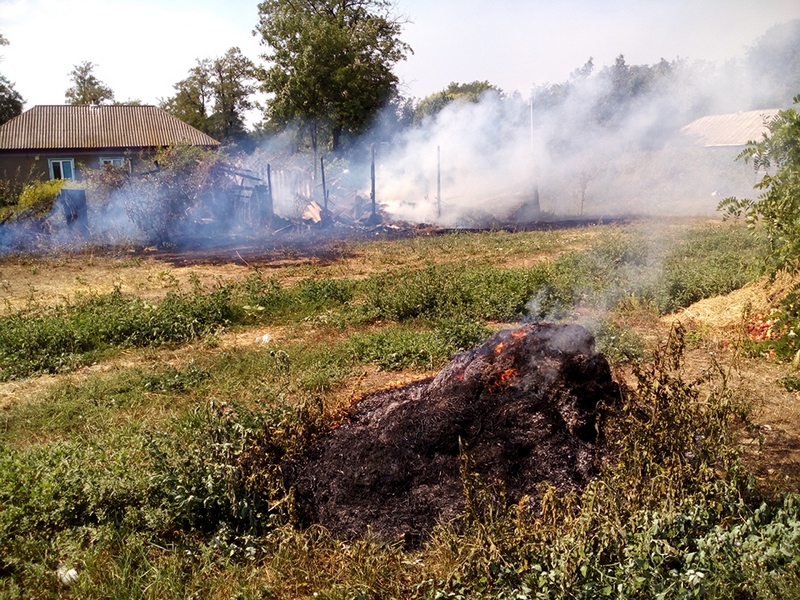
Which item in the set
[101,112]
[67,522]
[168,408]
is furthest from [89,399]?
[101,112]

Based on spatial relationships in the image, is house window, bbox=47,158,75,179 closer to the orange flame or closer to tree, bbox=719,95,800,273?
tree, bbox=719,95,800,273

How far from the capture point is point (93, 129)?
28484 millimetres

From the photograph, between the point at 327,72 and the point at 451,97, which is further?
the point at 451,97

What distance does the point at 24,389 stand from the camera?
6.02 m

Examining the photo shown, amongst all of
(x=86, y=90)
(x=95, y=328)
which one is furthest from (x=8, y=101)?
(x=95, y=328)

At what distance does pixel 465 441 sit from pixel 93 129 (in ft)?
99.0

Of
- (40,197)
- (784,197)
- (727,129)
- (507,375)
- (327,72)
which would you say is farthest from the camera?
(727,129)

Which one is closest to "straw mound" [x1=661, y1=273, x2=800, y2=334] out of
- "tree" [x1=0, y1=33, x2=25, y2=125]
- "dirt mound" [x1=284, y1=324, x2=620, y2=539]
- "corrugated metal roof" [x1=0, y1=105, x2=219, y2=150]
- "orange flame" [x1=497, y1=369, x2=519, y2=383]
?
"dirt mound" [x1=284, y1=324, x2=620, y2=539]

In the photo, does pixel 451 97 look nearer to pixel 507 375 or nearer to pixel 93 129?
pixel 93 129

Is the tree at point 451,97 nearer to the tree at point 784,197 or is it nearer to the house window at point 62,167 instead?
the house window at point 62,167

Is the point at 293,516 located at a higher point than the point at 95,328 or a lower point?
lower

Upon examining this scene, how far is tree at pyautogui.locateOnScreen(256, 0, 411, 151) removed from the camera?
80.8 ft

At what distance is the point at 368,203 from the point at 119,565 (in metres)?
20.5

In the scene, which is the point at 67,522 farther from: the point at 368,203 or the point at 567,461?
the point at 368,203
